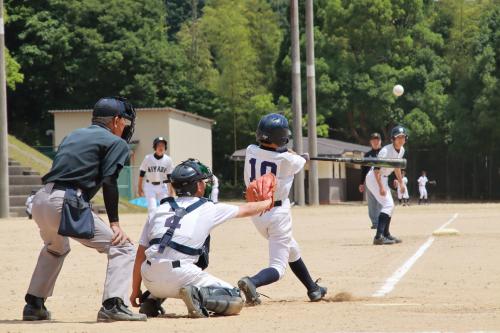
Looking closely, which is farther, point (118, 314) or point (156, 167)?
point (156, 167)

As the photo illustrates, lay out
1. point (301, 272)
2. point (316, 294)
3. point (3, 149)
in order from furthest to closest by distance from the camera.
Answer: point (3, 149)
point (301, 272)
point (316, 294)

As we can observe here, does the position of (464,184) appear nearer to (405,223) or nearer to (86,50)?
(86,50)

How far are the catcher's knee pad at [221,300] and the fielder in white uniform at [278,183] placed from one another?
105cm

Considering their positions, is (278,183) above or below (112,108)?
below

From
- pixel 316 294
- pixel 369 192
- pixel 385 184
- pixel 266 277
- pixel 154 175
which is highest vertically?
pixel 154 175

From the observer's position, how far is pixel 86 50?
63906mm

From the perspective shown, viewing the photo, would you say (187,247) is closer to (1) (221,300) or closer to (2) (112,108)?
(1) (221,300)

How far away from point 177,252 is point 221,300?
54cm

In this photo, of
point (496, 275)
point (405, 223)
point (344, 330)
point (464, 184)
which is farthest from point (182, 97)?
point (344, 330)

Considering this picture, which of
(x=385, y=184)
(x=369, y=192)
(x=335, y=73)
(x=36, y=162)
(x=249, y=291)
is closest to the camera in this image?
(x=249, y=291)

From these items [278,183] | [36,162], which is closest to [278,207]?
[278,183]

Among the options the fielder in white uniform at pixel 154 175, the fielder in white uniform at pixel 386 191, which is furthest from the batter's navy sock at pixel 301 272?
the fielder in white uniform at pixel 154 175

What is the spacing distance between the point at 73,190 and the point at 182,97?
2345 inches

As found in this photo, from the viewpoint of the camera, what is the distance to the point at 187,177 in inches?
356
